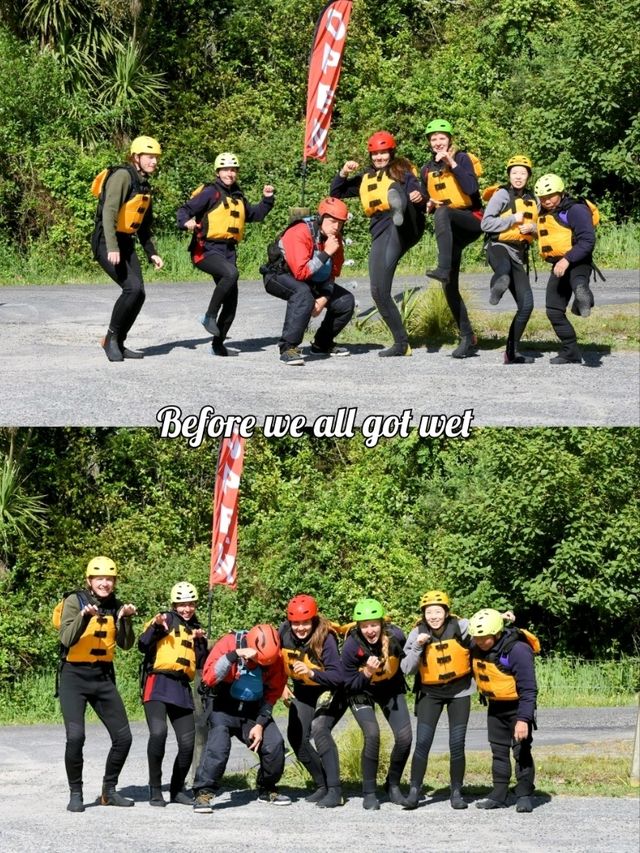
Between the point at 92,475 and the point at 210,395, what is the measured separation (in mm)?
12488

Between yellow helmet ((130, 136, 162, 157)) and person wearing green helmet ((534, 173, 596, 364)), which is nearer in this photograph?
yellow helmet ((130, 136, 162, 157))

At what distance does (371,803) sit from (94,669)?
7.06 feet

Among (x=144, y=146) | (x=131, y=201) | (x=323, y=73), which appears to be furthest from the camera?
(x=323, y=73)

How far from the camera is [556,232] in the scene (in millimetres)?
14977

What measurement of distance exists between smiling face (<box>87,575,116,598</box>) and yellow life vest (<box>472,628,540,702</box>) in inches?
103

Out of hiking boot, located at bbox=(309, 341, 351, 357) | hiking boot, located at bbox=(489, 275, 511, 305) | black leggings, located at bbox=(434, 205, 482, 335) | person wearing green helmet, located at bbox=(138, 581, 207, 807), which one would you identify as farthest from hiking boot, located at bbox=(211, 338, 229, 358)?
person wearing green helmet, located at bbox=(138, 581, 207, 807)

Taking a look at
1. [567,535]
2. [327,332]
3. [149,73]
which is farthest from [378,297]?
[149,73]

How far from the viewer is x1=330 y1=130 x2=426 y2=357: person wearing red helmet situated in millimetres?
15172

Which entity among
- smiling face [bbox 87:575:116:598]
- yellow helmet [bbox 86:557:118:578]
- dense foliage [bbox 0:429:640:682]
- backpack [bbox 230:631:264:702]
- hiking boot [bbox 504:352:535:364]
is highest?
hiking boot [bbox 504:352:535:364]

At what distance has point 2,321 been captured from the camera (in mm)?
18562

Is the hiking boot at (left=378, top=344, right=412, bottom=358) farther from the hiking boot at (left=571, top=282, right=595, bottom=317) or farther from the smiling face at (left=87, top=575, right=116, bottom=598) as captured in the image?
the smiling face at (left=87, top=575, right=116, bottom=598)

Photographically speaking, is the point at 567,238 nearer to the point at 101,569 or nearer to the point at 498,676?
the point at 498,676

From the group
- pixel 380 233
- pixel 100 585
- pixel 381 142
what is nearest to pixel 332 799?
pixel 100 585

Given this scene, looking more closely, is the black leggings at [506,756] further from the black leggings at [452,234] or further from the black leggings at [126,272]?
the black leggings at [126,272]
